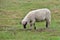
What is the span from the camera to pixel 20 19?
82.7 ft

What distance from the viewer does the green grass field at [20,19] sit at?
50.3 feet

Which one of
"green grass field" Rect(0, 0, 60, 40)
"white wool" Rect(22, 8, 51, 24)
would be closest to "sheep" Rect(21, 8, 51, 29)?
"white wool" Rect(22, 8, 51, 24)

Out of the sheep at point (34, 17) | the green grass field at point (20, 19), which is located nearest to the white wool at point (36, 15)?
the sheep at point (34, 17)

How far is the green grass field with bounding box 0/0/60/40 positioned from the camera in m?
15.3

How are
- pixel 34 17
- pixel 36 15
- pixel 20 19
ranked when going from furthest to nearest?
pixel 20 19, pixel 36 15, pixel 34 17

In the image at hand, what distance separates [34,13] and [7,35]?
11.4ft

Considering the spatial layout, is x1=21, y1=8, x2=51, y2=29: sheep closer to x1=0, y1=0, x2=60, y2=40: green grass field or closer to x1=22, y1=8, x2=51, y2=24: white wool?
x1=22, y1=8, x2=51, y2=24: white wool

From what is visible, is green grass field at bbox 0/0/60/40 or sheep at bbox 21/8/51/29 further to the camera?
sheep at bbox 21/8/51/29

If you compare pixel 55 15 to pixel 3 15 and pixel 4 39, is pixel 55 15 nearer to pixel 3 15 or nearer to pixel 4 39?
pixel 3 15

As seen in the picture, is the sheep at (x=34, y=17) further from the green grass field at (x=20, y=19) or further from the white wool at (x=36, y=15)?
the green grass field at (x=20, y=19)

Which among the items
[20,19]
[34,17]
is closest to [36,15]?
[34,17]

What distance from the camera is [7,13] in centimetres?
2855

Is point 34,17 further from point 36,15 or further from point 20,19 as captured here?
point 20,19

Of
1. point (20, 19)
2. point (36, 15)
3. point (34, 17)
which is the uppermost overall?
point (36, 15)
